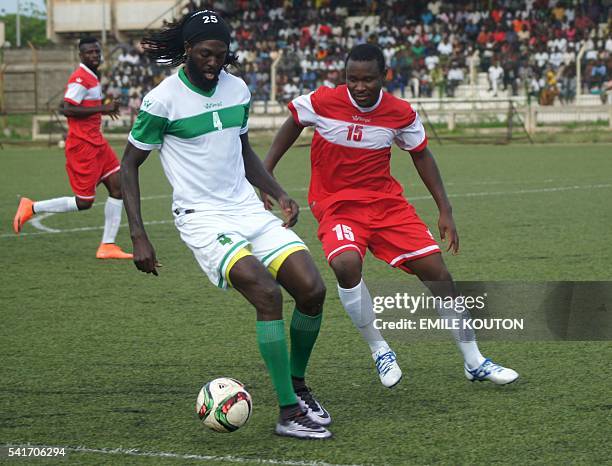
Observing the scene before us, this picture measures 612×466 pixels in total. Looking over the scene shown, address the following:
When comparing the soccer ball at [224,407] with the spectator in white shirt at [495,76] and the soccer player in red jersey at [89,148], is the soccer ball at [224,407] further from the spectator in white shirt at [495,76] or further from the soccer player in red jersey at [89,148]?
the spectator in white shirt at [495,76]

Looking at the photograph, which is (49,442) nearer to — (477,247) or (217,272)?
(217,272)

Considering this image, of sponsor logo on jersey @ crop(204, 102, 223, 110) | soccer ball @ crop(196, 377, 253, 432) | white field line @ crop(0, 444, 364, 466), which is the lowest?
white field line @ crop(0, 444, 364, 466)

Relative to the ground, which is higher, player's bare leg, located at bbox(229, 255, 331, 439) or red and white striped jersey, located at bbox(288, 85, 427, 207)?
red and white striped jersey, located at bbox(288, 85, 427, 207)

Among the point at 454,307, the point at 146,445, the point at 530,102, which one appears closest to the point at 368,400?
the point at 454,307

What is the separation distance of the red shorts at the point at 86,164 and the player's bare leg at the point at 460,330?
572 cm

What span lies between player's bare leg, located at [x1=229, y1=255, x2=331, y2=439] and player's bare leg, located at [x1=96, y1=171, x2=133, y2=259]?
19.2 ft

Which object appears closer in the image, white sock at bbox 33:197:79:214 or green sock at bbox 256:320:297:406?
green sock at bbox 256:320:297:406

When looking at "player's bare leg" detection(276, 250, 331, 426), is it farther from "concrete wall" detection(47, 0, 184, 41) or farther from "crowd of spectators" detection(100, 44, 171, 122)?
"concrete wall" detection(47, 0, 184, 41)

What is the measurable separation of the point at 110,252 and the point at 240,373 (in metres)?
4.95

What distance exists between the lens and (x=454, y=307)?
19.3 feet

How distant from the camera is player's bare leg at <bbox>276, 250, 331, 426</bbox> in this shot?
16.3 feet

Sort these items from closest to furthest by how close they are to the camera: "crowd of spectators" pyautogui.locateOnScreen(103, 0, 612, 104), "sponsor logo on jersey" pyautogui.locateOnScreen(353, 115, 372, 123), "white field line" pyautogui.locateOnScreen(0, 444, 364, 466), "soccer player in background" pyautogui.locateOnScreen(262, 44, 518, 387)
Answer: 1. "white field line" pyautogui.locateOnScreen(0, 444, 364, 466)
2. "soccer player in background" pyautogui.locateOnScreen(262, 44, 518, 387)
3. "sponsor logo on jersey" pyautogui.locateOnScreen(353, 115, 372, 123)
4. "crowd of spectators" pyautogui.locateOnScreen(103, 0, 612, 104)

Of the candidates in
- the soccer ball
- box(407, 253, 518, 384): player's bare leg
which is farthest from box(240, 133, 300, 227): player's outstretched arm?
the soccer ball

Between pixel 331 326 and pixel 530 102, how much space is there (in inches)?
974
